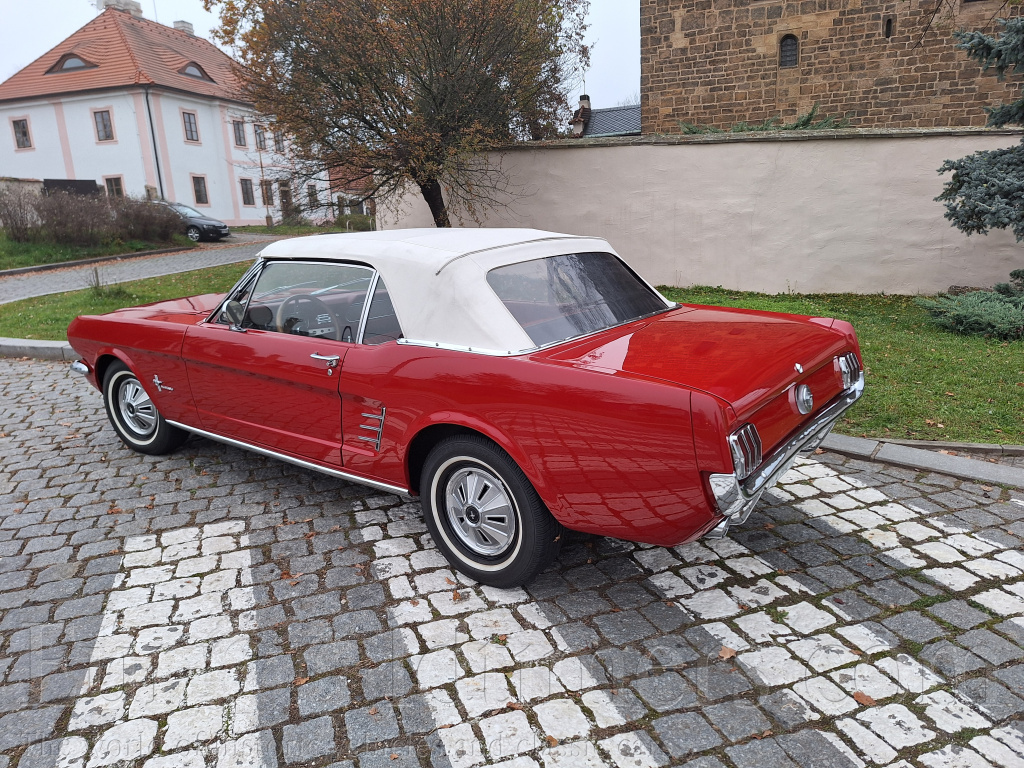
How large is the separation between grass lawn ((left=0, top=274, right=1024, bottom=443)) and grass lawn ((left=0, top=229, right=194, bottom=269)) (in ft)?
22.0

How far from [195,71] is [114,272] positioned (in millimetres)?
25225

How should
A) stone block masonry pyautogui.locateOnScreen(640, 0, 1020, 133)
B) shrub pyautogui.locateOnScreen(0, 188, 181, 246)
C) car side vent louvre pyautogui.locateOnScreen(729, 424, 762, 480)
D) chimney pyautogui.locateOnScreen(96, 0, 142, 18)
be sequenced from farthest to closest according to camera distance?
chimney pyautogui.locateOnScreen(96, 0, 142, 18) < shrub pyautogui.locateOnScreen(0, 188, 181, 246) < stone block masonry pyautogui.locateOnScreen(640, 0, 1020, 133) < car side vent louvre pyautogui.locateOnScreen(729, 424, 762, 480)

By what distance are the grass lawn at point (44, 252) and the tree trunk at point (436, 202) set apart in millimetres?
10582

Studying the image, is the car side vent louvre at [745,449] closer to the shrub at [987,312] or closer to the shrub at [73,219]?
the shrub at [987,312]

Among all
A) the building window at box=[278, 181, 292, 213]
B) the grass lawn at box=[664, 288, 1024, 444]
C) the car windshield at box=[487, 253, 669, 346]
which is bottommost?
the grass lawn at box=[664, 288, 1024, 444]

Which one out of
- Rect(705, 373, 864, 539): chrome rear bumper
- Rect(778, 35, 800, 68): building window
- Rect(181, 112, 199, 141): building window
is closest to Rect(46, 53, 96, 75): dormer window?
Rect(181, 112, 199, 141): building window

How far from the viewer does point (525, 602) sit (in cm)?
316

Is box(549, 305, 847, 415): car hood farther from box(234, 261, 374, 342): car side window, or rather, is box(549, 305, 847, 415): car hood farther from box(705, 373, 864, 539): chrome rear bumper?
box(234, 261, 374, 342): car side window

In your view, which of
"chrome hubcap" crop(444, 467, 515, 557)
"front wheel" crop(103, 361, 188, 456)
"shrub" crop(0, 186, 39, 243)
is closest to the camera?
"chrome hubcap" crop(444, 467, 515, 557)

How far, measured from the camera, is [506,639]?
9.51ft

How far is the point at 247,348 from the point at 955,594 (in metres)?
3.75

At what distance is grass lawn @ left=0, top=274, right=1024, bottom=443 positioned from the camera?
5.04 metres

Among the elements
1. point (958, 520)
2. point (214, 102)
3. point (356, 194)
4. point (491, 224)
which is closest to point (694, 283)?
point (491, 224)

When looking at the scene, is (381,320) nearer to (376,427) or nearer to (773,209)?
(376,427)
